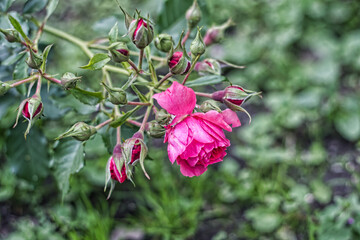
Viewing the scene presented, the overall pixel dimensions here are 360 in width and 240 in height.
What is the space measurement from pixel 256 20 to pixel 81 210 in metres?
1.58

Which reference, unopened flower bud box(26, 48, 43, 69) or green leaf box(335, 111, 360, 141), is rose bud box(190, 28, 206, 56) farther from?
green leaf box(335, 111, 360, 141)

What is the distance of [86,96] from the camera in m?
0.85

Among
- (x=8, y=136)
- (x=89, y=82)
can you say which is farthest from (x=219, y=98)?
(x=89, y=82)

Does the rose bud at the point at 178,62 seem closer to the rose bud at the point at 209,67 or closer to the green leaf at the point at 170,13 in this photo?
the rose bud at the point at 209,67

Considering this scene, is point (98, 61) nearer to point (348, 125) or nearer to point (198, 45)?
point (198, 45)

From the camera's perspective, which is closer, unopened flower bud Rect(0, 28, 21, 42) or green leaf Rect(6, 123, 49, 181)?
unopened flower bud Rect(0, 28, 21, 42)

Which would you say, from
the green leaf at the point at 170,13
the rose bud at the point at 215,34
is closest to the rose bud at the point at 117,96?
the rose bud at the point at 215,34

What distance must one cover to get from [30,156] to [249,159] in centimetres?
101

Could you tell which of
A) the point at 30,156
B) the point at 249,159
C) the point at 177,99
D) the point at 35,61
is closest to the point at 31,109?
the point at 35,61

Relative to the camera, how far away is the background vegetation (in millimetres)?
1312

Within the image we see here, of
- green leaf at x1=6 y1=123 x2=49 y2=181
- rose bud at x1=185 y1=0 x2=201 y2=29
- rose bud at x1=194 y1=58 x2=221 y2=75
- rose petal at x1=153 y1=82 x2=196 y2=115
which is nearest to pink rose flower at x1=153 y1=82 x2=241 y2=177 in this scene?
rose petal at x1=153 y1=82 x2=196 y2=115

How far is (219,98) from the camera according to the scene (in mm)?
876

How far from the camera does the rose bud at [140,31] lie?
30.7 inches

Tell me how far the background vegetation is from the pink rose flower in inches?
15.8
